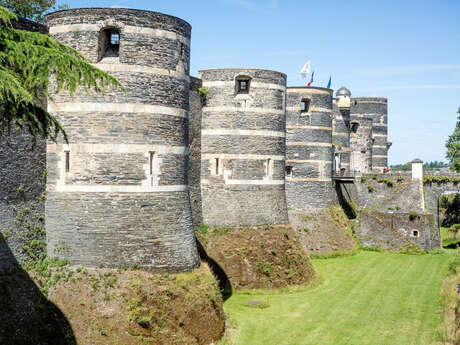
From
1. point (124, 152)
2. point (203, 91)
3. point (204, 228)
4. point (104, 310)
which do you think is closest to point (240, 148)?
point (203, 91)

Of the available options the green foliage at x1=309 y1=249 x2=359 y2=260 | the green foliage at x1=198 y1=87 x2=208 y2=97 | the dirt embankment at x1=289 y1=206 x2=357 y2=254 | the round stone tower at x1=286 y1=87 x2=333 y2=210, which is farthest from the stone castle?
the round stone tower at x1=286 y1=87 x2=333 y2=210

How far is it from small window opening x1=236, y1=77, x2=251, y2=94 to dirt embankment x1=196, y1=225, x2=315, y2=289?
21.8ft

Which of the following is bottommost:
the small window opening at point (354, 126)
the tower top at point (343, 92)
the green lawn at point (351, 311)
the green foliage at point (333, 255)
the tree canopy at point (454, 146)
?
the green lawn at point (351, 311)

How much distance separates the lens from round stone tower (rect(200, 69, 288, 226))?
2486 cm

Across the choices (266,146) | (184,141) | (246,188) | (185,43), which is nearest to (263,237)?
(246,188)

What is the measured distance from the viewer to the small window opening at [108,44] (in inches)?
637

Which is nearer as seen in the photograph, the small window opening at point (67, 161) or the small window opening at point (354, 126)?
the small window opening at point (67, 161)

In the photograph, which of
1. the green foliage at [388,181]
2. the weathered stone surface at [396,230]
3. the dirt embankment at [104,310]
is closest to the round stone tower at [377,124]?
the green foliage at [388,181]

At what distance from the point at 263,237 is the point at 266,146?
4.38 metres

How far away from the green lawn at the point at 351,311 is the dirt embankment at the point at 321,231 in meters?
2.91

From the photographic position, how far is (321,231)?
33812 millimetres

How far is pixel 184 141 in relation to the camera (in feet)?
57.8

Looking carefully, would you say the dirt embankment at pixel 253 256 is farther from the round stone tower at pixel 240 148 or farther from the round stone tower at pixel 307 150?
the round stone tower at pixel 307 150

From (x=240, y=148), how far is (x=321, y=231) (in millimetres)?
11572
